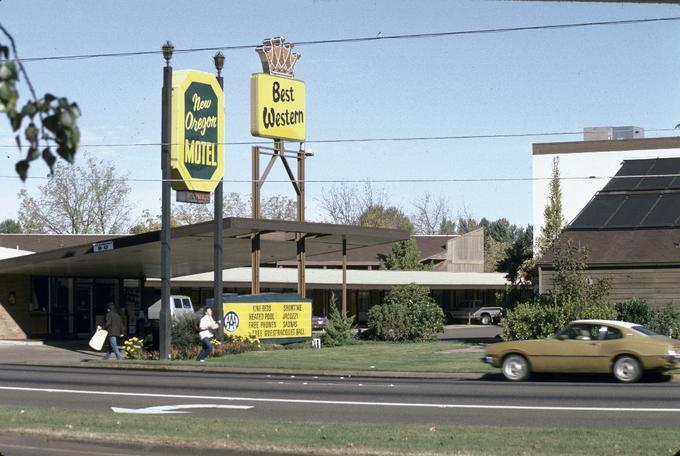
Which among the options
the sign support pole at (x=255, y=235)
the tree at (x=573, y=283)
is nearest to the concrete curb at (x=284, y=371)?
the sign support pole at (x=255, y=235)

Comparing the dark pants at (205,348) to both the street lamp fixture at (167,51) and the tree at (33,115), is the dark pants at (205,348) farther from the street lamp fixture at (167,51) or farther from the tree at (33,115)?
the tree at (33,115)

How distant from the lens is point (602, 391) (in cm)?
1988

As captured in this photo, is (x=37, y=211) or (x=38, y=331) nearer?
(x=38, y=331)

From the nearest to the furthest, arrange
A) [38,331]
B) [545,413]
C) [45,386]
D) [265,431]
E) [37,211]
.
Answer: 1. [265,431]
2. [545,413]
3. [45,386]
4. [38,331]
5. [37,211]

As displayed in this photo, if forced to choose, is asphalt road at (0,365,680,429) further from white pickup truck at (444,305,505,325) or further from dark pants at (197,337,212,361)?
white pickup truck at (444,305,505,325)

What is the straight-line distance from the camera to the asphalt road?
51.3 feet

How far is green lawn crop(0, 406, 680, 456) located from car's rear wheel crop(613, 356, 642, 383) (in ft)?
30.4

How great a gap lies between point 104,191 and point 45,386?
67.4 metres

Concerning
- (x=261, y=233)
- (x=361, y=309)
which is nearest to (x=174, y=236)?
(x=261, y=233)

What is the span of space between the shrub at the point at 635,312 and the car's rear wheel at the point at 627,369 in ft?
40.2

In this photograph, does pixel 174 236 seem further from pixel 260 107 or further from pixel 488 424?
pixel 488 424

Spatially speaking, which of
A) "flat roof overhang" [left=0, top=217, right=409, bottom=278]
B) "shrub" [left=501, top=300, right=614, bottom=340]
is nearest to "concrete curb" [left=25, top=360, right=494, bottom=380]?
"flat roof overhang" [left=0, top=217, right=409, bottom=278]

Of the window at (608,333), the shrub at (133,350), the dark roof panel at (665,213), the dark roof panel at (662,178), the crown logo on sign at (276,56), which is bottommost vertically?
the shrub at (133,350)

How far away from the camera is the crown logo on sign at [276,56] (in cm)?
→ 3856
